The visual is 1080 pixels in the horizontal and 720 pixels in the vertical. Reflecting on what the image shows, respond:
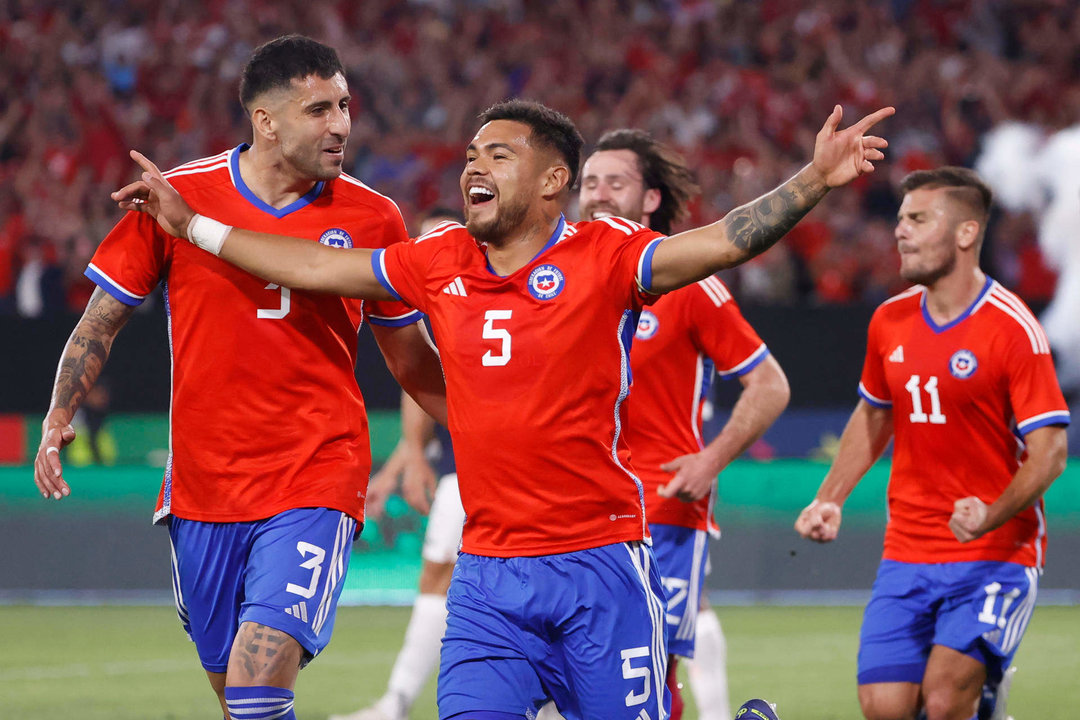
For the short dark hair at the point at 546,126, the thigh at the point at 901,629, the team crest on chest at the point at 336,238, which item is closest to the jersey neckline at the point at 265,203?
the team crest on chest at the point at 336,238

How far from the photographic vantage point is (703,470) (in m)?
5.48

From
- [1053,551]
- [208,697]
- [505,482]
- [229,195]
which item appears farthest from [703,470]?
[1053,551]

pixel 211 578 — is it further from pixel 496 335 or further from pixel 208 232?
pixel 496 335

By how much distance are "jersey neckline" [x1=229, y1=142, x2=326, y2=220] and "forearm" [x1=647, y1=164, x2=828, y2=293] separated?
1.39 metres

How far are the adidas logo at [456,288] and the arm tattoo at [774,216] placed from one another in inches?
31.2

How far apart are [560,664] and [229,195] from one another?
6.21ft

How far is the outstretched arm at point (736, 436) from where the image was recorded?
5449 mm

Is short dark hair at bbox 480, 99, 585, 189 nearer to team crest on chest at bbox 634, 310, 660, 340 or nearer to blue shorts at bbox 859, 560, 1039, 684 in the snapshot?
team crest on chest at bbox 634, 310, 660, 340

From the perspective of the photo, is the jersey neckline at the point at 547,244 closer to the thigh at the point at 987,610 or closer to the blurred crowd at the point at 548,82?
the thigh at the point at 987,610

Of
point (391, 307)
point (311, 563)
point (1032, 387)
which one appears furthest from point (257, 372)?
point (1032, 387)

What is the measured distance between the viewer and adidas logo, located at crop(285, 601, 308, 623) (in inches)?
176

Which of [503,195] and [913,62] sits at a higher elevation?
[913,62]

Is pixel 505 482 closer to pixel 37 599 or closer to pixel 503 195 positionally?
pixel 503 195

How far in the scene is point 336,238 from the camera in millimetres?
4793
